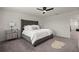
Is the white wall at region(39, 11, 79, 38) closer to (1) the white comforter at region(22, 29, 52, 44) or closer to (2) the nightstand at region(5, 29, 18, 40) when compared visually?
(1) the white comforter at region(22, 29, 52, 44)

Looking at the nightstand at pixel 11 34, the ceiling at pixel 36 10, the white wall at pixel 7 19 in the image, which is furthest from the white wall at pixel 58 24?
the nightstand at pixel 11 34

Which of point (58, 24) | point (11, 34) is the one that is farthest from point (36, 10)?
point (11, 34)

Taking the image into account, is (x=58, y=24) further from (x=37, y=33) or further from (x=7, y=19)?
(x=7, y=19)

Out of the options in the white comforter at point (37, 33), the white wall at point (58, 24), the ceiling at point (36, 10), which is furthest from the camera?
the white comforter at point (37, 33)

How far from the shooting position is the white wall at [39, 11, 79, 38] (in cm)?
127

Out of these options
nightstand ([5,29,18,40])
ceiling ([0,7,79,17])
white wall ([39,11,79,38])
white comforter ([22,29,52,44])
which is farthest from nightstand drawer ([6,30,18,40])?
white wall ([39,11,79,38])

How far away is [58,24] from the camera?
1.33 metres

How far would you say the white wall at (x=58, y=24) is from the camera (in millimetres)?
1270

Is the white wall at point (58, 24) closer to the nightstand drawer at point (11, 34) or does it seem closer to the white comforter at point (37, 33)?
the white comforter at point (37, 33)

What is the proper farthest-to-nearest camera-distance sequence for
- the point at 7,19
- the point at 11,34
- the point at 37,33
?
1. the point at 37,33
2. the point at 11,34
3. the point at 7,19
